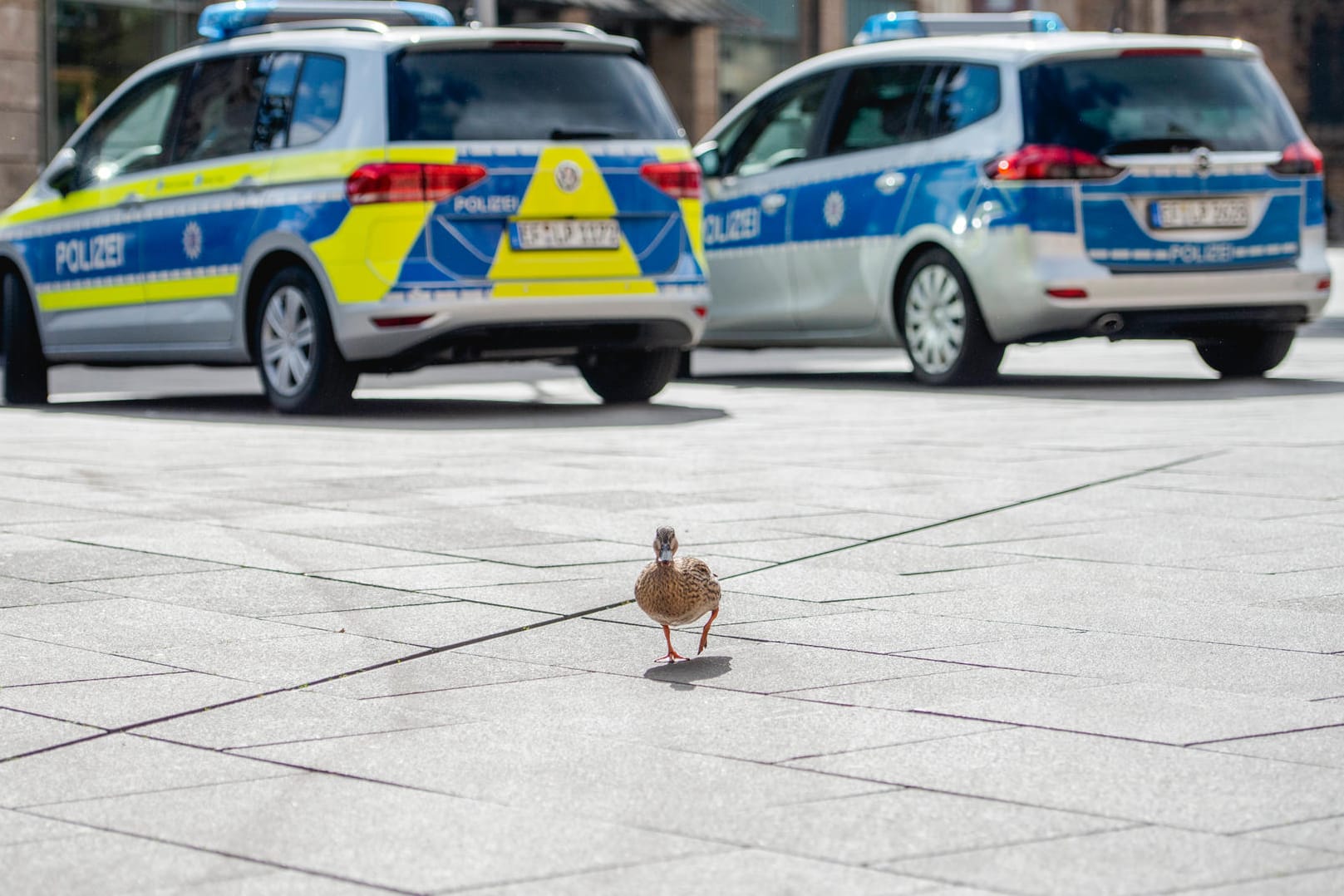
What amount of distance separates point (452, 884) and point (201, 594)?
245cm

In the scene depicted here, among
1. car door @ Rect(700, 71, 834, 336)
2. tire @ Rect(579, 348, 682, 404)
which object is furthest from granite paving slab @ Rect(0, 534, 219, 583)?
car door @ Rect(700, 71, 834, 336)

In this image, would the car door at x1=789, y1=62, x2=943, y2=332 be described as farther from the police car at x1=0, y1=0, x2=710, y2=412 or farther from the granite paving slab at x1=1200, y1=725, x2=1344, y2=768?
the granite paving slab at x1=1200, y1=725, x2=1344, y2=768

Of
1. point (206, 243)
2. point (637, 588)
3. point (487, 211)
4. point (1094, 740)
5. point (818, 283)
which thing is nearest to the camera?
point (1094, 740)

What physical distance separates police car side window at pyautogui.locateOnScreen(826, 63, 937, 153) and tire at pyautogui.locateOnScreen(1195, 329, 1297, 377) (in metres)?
1.94

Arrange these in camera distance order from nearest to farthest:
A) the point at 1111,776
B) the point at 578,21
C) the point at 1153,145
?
the point at 1111,776 < the point at 1153,145 < the point at 578,21

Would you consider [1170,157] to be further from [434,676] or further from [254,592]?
[434,676]

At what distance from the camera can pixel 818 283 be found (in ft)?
40.6

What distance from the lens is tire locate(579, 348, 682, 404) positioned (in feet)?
35.9

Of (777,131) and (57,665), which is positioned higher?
(777,131)

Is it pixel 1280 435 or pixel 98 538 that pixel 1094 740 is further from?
pixel 1280 435

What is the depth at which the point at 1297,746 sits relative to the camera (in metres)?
3.69

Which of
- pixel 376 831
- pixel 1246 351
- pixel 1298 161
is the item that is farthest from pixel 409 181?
pixel 376 831

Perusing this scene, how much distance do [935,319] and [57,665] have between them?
771 centimetres

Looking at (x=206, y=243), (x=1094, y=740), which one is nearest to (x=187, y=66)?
(x=206, y=243)
